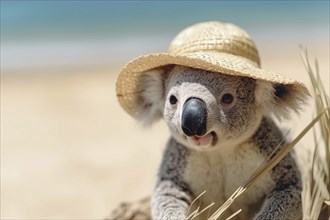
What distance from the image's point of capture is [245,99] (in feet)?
9.73

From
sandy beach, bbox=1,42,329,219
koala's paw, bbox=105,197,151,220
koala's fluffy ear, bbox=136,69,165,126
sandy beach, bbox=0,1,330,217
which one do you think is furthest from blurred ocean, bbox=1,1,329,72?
koala's fluffy ear, bbox=136,69,165,126

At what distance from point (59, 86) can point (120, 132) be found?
366cm

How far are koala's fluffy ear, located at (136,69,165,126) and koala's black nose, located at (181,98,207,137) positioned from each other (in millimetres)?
470

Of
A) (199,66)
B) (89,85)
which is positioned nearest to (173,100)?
(199,66)

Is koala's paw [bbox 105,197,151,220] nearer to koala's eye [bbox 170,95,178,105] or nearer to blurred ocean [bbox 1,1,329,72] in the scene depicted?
koala's eye [bbox 170,95,178,105]

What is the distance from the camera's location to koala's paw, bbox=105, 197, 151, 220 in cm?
370

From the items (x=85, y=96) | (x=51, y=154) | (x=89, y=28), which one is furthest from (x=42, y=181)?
(x=89, y=28)

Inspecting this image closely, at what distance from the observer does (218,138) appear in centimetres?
287

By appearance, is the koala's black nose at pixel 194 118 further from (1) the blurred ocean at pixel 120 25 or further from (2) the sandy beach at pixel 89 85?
(1) the blurred ocean at pixel 120 25

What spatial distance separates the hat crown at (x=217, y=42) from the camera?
3.16 metres

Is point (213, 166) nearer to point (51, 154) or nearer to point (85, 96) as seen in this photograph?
point (51, 154)

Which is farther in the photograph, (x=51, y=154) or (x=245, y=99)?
(x=51, y=154)

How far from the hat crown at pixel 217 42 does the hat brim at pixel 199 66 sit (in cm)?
7

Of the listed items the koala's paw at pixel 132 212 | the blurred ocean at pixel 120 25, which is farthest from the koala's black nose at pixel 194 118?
the blurred ocean at pixel 120 25
